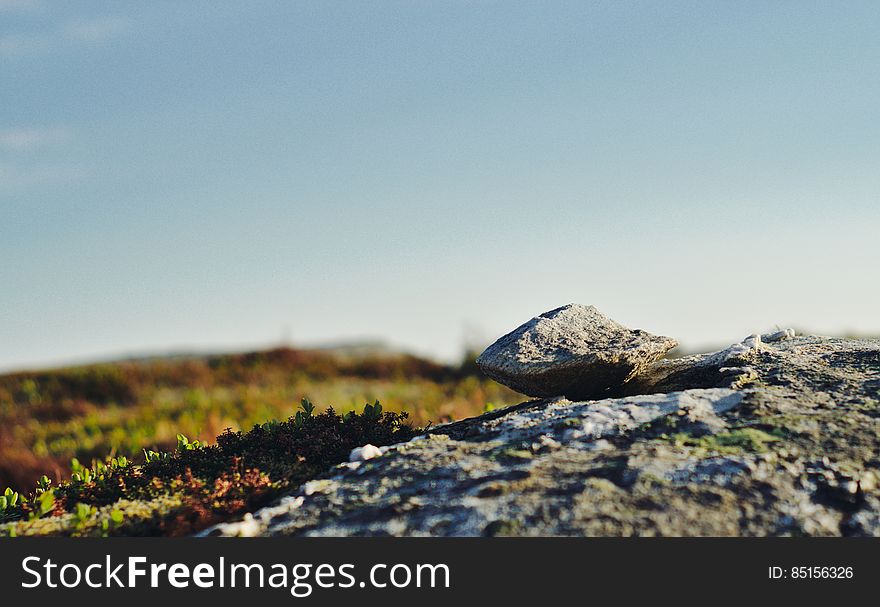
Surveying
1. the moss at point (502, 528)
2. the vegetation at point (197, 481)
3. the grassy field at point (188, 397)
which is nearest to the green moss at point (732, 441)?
the moss at point (502, 528)

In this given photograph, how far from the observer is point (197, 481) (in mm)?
6094

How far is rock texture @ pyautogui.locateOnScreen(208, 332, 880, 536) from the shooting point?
4645mm

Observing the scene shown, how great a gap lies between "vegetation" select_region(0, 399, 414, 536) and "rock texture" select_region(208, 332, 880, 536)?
47 cm

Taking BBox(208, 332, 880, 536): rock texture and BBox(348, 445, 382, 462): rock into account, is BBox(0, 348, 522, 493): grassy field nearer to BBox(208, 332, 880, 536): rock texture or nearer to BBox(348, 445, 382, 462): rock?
BBox(348, 445, 382, 462): rock

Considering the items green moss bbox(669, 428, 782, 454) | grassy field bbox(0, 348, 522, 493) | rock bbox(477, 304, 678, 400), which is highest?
rock bbox(477, 304, 678, 400)

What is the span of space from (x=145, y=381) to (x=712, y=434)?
2788 cm

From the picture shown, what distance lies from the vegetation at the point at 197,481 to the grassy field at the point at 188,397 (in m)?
9.42

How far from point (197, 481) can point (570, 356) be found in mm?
3098

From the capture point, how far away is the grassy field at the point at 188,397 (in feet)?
65.3

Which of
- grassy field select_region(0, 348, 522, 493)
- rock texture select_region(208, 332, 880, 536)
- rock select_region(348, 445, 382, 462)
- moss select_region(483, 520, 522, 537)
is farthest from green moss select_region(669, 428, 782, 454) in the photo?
grassy field select_region(0, 348, 522, 493)

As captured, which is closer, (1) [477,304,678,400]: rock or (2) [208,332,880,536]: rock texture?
(2) [208,332,880,536]: rock texture

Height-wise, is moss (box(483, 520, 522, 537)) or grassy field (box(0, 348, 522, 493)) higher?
moss (box(483, 520, 522, 537))

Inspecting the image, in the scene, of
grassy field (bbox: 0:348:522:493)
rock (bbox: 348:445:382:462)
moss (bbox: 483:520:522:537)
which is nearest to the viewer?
moss (bbox: 483:520:522:537)

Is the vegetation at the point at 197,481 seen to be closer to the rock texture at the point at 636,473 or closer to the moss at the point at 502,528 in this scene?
the rock texture at the point at 636,473
